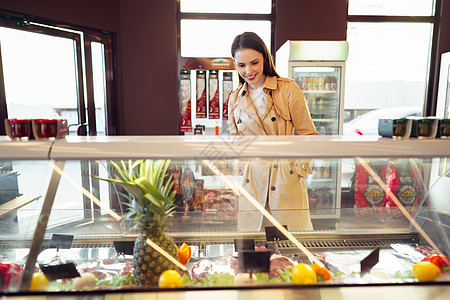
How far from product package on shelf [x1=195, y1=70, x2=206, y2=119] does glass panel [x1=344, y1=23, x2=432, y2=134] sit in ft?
7.83

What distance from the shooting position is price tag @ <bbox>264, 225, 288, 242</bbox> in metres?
1.50

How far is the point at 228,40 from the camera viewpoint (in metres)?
4.59

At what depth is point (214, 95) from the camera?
4.34 meters

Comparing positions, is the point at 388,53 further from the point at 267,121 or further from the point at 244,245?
the point at 244,245

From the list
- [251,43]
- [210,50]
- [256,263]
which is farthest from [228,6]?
[256,263]

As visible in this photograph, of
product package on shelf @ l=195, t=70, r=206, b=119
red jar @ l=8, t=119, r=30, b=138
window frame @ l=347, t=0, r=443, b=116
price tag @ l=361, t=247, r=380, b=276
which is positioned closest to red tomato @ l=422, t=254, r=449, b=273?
price tag @ l=361, t=247, r=380, b=276

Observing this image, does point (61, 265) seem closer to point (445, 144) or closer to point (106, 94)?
point (445, 144)

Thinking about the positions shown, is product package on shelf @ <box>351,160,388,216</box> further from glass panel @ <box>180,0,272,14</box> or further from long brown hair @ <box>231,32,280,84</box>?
glass panel @ <box>180,0,272,14</box>

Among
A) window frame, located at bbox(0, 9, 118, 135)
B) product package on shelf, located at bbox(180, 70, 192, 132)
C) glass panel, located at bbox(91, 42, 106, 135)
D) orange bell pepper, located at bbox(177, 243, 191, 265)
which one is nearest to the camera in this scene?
orange bell pepper, located at bbox(177, 243, 191, 265)

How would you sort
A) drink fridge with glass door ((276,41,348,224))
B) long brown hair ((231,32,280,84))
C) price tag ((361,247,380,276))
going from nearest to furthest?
price tag ((361,247,380,276)) < long brown hair ((231,32,280,84)) < drink fridge with glass door ((276,41,348,224))

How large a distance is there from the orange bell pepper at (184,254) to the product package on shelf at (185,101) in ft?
10.4

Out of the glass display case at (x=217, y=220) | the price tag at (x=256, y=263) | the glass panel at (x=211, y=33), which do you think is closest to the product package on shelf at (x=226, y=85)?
the glass panel at (x=211, y=33)

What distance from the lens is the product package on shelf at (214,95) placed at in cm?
430

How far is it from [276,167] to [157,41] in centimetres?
338
